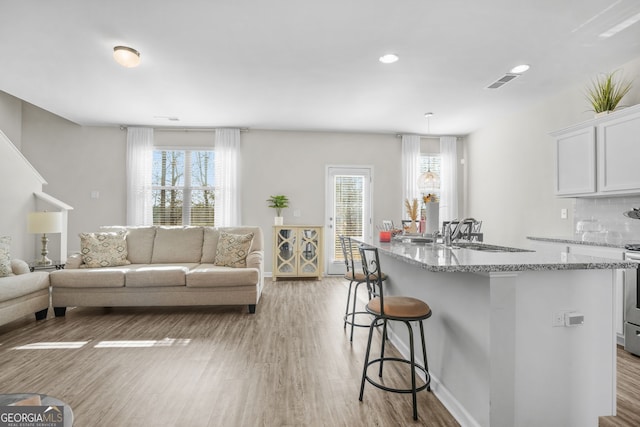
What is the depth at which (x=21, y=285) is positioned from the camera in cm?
342

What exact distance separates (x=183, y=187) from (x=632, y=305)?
6.24 metres

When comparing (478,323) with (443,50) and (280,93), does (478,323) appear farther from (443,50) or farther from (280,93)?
(280,93)

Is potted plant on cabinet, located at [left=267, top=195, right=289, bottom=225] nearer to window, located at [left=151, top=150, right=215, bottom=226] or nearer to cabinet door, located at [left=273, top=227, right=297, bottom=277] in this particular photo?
cabinet door, located at [left=273, top=227, right=297, bottom=277]

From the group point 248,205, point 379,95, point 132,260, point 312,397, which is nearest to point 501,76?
point 379,95

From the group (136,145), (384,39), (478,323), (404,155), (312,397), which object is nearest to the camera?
(478,323)

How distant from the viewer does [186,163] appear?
628cm

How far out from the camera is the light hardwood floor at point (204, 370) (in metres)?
2.01

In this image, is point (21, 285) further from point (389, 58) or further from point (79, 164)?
point (389, 58)

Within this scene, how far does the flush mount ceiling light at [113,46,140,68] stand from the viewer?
3.25 meters

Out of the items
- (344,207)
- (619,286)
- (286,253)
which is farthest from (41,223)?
(619,286)

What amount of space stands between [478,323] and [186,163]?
18.9 ft

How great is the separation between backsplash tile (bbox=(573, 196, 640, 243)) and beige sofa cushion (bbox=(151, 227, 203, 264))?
15.8 ft

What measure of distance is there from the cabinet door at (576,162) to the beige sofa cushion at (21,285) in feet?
19.1

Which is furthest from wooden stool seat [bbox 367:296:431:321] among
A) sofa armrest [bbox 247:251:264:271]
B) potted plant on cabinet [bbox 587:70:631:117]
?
potted plant on cabinet [bbox 587:70:631:117]
